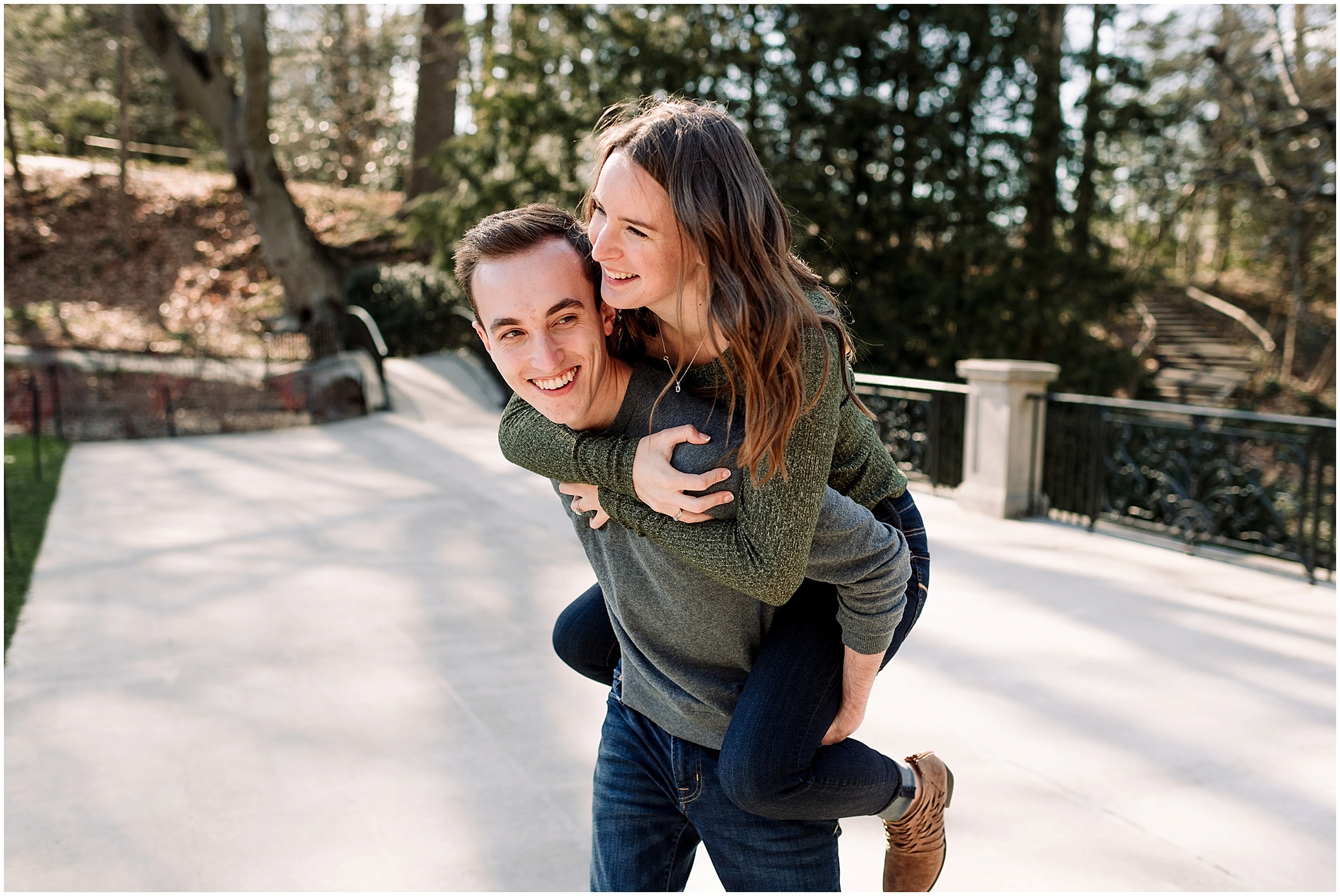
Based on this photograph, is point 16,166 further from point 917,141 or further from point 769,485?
point 769,485

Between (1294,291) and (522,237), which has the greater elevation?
(1294,291)

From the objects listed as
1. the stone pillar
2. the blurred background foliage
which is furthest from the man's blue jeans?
the blurred background foliage

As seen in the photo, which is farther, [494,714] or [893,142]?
[893,142]

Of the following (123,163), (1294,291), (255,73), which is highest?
(123,163)

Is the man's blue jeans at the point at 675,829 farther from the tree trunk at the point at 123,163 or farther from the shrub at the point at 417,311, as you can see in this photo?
the tree trunk at the point at 123,163

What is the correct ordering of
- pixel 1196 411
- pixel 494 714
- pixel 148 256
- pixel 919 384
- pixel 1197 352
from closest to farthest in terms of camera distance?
pixel 494 714
pixel 1196 411
pixel 919 384
pixel 148 256
pixel 1197 352

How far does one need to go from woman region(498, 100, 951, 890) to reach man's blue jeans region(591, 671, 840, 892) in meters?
0.08

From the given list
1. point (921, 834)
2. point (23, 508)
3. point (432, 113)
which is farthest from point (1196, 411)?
point (432, 113)

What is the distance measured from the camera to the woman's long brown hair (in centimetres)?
127

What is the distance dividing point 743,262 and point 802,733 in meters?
0.71

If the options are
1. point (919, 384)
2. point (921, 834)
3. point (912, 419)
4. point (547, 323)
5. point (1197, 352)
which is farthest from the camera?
point (1197, 352)

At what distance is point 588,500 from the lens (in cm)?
161

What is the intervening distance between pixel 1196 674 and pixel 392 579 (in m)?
4.18

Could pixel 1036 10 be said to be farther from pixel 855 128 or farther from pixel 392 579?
pixel 392 579
